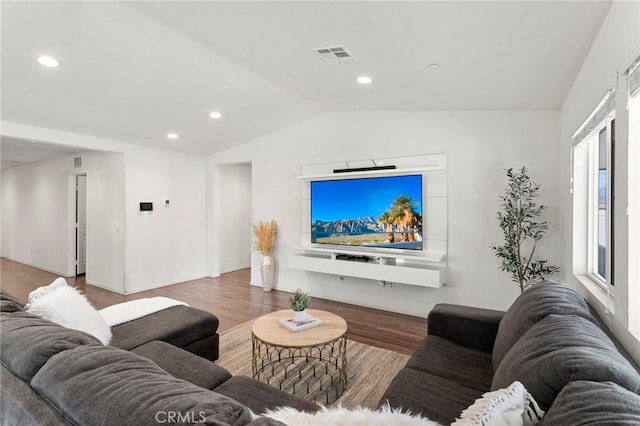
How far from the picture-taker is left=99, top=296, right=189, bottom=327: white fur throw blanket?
255 cm

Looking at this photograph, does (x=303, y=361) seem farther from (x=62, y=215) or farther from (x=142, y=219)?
(x=62, y=215)

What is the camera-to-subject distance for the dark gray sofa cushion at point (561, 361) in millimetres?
958

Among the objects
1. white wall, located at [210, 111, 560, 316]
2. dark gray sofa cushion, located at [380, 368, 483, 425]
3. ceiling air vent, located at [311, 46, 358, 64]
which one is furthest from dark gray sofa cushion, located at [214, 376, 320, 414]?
white wall, located at [210, 111, 560, 316]

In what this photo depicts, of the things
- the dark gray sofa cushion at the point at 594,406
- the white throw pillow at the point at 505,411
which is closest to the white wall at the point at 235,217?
the white throw pillow at the point at 505,411

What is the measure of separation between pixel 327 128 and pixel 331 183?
84cm

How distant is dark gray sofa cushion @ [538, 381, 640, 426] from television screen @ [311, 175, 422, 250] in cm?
319

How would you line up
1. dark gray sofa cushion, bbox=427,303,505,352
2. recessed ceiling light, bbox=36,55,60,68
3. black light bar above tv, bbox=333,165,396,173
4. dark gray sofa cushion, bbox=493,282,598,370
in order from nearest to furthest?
1. dark gray sofa cushion, bbox=493,282,598,370
2. dark gray sofa cushion, bbox=427,303,505,352
3. recessed ceiling light, bbox=36,55,60,68
4. black light bar above tv, bbox=333,165,396,173

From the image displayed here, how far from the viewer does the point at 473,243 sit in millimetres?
3818

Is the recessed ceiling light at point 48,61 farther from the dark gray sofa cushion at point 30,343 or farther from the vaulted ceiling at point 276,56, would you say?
the dark gray sofa cushion at point 30,343

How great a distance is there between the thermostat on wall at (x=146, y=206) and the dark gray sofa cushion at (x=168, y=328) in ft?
10.3

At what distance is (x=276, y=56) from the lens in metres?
2.85

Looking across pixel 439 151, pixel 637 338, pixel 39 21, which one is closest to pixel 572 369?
pixel 637 338

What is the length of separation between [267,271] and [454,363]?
3.69 m

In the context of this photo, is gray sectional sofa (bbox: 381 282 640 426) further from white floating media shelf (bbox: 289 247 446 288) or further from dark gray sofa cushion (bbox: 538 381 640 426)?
white floating media shelf (bbox: 289 247 446 288)
